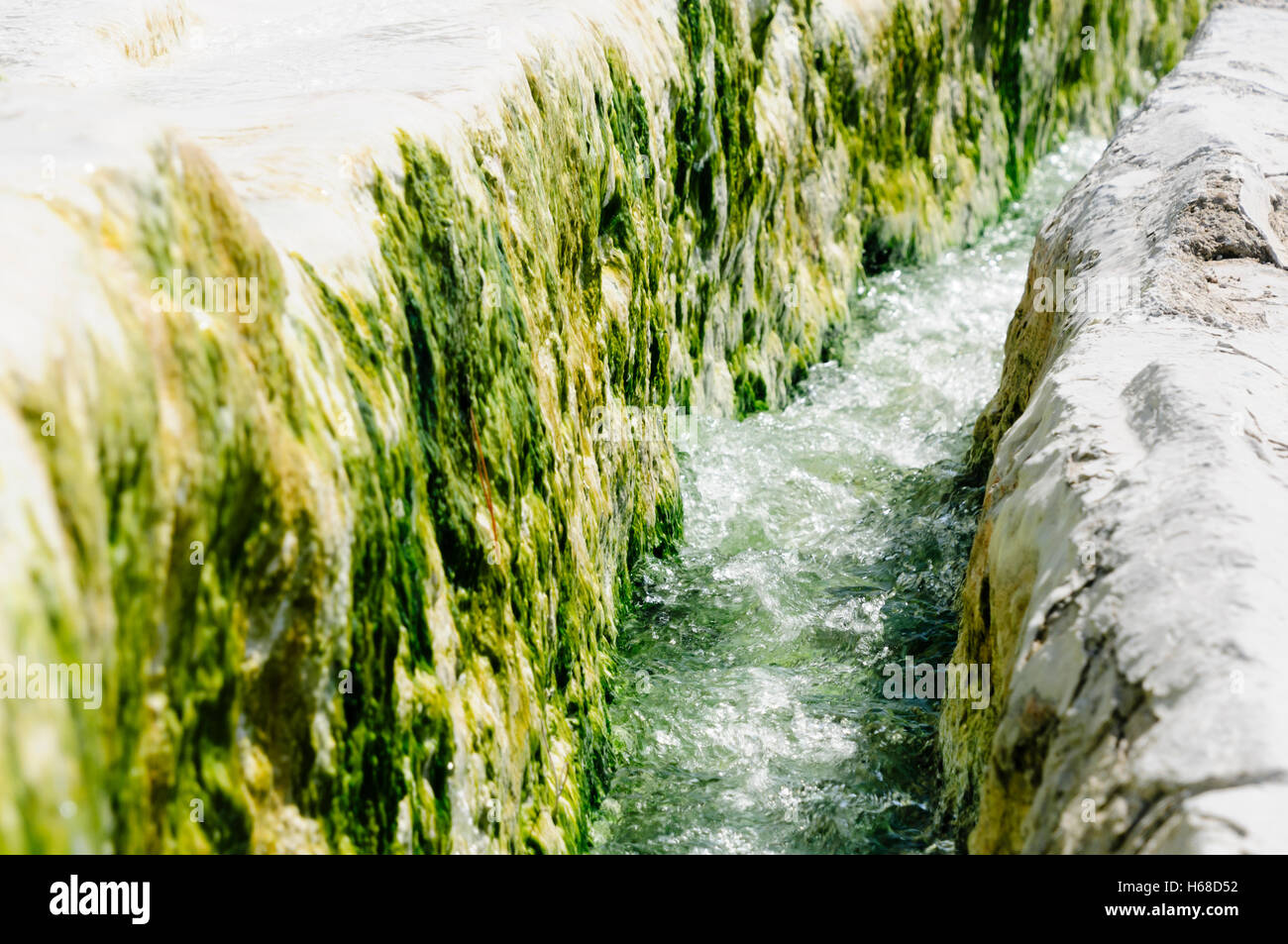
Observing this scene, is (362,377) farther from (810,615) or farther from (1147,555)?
(810,615)

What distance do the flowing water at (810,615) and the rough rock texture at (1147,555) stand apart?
47 cm

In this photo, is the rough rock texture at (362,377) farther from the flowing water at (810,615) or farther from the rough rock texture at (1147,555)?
the rough rock texture at (1147,555)

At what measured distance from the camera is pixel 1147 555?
2.93 meters

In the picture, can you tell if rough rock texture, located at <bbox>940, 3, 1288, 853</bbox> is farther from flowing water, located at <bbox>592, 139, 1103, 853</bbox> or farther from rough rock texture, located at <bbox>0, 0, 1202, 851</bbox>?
rough rock texture, located at <bbox>0, 0, 1202, 851</bbox>

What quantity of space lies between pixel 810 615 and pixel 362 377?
109 inches

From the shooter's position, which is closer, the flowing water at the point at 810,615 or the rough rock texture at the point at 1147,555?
the rough rock texture at the point at 1147,555

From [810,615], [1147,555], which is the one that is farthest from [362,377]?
[810,615]

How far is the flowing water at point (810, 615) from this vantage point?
416 centimetres

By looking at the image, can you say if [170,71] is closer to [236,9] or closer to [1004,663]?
[236,9]

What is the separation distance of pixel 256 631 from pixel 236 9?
5.37 meters

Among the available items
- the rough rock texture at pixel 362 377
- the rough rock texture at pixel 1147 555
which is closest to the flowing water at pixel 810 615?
the rough rock texture at pixel 362 377

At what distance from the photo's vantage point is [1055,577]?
3.21 metres
